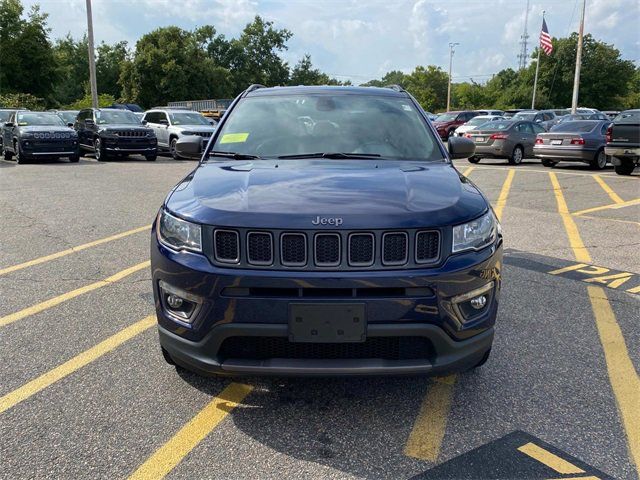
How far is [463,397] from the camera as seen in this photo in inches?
127

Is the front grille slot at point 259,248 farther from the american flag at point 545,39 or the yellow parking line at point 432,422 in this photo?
the american flag at point 545,39

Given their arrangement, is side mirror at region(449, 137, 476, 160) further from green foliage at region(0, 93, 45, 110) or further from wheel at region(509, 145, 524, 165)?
green foliage at region(0, 93, 45, 110)

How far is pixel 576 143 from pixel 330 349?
52.6 ft

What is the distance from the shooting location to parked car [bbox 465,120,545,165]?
1827 cm

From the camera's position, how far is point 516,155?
61.0 ft

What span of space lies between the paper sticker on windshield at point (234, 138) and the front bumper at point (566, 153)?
14869 millimetres

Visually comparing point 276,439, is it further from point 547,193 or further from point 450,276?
point 547,193

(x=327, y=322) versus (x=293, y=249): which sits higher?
(x=293, y=249)

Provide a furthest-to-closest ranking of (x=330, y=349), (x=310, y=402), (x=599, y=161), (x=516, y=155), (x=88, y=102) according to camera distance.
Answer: (x=88, y=102) < (x=516, y=155) < (x=599, y=161) < (x=310, y=402) < (x=330, y=349)

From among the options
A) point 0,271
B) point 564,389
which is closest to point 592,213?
point 564,389

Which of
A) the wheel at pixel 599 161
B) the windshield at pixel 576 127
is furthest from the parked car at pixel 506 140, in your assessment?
the wheel at pixel 599 161

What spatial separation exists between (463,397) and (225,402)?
1350 millimetres

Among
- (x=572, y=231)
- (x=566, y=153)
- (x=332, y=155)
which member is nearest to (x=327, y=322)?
(x=332, y=155)

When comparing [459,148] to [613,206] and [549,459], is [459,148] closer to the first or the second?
[549,459]
